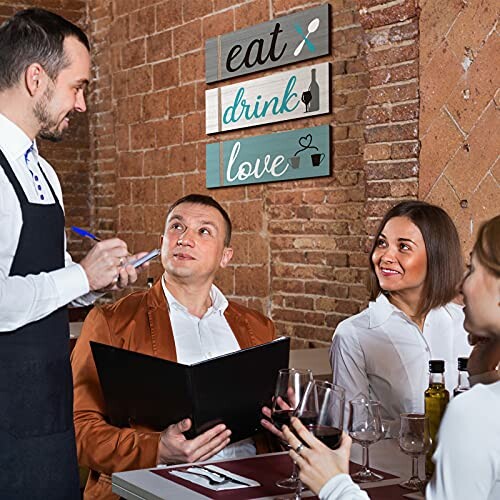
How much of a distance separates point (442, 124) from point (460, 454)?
235cm

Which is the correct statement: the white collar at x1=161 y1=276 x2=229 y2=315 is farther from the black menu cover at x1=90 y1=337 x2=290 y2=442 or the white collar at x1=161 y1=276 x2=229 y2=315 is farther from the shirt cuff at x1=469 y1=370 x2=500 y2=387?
the shirt cuff at x1=469 y1=370 x2=500 y2=387

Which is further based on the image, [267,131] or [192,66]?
[192,66]

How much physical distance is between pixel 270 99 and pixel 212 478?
3409 millimetres

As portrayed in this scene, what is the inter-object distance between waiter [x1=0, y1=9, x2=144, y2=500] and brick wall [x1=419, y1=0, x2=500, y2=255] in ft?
5.65

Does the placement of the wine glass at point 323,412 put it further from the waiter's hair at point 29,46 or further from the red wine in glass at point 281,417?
the waiter's hair at point 29,46

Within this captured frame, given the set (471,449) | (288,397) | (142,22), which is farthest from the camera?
(142,22)

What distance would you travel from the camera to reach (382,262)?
Result: 10.3 feet

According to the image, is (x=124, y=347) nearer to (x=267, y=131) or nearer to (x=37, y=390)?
(x=37, y=390)

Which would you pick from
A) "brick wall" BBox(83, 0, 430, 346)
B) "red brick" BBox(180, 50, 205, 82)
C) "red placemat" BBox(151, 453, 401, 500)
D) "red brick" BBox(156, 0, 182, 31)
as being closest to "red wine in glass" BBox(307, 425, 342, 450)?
"red placemat" BBox(151, 453, 401, 500)

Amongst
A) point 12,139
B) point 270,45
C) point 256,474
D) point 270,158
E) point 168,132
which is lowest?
point 256,474

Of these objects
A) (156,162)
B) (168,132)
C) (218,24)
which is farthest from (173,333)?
(156,162)

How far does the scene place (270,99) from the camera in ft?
17.0

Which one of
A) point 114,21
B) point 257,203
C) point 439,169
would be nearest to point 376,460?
point 439,169

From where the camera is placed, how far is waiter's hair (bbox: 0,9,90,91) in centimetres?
222
